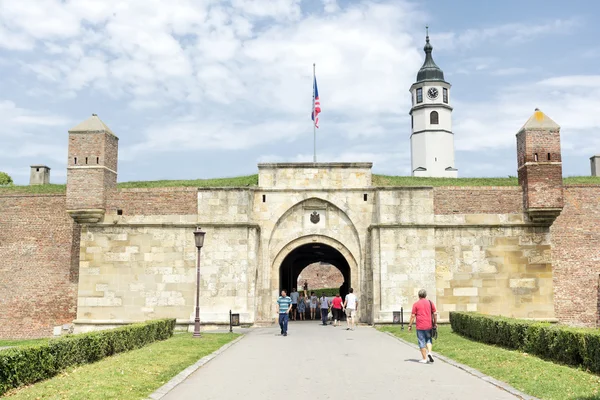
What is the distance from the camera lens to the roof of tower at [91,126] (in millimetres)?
22922

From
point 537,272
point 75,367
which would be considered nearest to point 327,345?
point 75,367

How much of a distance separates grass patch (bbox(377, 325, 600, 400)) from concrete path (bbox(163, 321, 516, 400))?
18.9 inches

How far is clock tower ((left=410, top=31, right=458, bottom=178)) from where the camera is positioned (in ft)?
246

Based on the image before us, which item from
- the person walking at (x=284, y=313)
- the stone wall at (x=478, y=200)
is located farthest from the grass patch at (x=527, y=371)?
the stone wall at (x=478, y=200)

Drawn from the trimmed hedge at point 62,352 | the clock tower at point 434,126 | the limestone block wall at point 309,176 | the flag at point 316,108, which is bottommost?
the trimmed hedge at point 62,352

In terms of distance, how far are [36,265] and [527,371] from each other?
1916 centimetres

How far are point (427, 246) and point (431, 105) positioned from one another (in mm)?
55046

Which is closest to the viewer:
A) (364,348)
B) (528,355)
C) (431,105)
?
(528,355)

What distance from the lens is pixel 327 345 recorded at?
1623cm

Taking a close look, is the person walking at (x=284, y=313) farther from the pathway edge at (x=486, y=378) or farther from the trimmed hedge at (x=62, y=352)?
the pathway edge at (x=486, y=378)

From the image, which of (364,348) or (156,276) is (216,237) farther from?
(364,348)

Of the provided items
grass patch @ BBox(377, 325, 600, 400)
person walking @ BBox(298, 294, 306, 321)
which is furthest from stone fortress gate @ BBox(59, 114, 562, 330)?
grass patch @ BBox(377, 325, 600, 400)

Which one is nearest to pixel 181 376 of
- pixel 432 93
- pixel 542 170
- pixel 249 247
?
pixel 249 247

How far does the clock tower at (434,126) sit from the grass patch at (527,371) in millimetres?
60725
